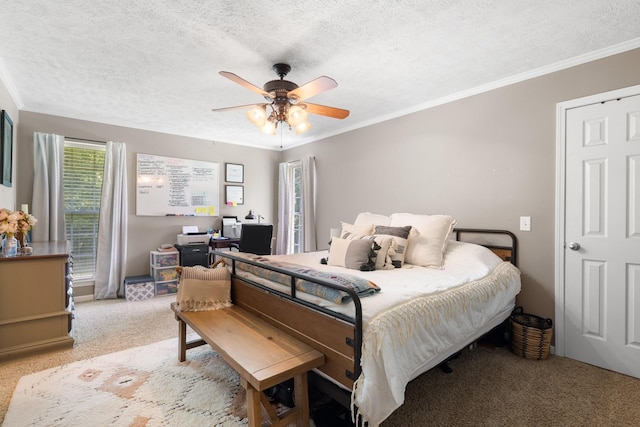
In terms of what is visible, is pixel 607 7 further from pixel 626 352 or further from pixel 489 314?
pixel 626 352

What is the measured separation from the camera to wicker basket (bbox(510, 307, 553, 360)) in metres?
2.36

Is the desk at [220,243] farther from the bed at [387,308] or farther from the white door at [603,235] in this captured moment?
the white door at [603,235]

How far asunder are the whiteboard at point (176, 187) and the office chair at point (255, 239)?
1218 mm

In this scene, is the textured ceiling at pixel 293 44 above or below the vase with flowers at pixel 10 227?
above

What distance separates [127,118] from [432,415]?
4.55m

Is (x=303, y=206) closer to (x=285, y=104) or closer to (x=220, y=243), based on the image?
(x=220, y=243)

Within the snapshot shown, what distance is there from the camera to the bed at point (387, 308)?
52.2 inches

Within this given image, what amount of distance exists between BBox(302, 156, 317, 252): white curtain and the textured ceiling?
5.44 feet

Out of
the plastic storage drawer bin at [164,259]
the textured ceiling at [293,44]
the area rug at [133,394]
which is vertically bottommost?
the area rug at [133,394]

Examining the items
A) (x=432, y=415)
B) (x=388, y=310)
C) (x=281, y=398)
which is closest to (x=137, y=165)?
(x=281, y=398)

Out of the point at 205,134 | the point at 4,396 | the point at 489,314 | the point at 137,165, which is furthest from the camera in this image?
the point at 205,134

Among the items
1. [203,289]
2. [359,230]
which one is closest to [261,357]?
[203,289]

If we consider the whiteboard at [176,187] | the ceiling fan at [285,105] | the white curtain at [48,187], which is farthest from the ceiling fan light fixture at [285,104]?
the white curtain at [48,187]

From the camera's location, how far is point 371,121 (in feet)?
13.0
